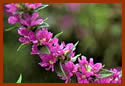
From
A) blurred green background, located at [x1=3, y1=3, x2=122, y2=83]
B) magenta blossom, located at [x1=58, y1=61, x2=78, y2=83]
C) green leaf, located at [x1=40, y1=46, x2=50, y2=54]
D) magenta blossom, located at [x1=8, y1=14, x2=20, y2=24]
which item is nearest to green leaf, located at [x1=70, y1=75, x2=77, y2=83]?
magenta blossom, located at [x1=58, y1=61, x2=78, y2=83]

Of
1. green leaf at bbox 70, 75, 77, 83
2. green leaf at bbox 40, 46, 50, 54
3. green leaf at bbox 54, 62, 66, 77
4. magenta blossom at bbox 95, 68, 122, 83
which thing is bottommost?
magenta blossom at bbox 95, 68, 122, 83

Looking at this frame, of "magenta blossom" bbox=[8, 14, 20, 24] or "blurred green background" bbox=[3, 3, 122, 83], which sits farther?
"blurred green background" bbox=[3, 3, 122, 83]

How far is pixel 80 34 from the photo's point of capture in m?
2.61

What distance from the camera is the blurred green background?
2.56 meters

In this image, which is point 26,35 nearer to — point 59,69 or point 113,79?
Result: point 59,69

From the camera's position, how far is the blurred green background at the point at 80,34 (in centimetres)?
256

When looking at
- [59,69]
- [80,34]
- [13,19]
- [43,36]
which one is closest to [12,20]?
Answer: [13,19]

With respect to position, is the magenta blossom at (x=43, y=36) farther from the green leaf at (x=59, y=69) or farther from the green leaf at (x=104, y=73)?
the green leaf at (x=104, y=73)

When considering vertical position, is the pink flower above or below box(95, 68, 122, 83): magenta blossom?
above

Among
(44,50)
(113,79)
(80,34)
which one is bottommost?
(80,34)

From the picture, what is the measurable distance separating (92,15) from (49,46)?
4.84ft

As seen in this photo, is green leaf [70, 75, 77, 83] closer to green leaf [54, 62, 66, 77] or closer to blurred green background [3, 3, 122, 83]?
green leaf [54, 62, 66, 77]

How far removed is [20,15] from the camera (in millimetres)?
1113

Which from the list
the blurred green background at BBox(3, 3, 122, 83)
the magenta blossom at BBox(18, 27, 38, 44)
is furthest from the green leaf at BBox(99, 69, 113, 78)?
the blurred green background at BBox(3, 3, 122, 83)
